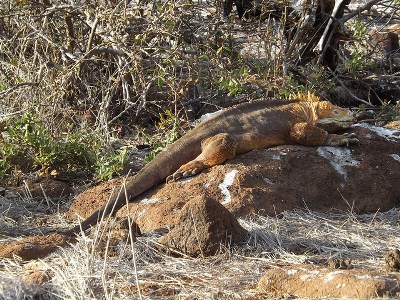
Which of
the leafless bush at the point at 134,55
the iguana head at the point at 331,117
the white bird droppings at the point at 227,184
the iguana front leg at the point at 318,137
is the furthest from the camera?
the leafless bush at the point at 134,55

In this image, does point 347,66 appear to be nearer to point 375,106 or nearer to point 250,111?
point 375,106

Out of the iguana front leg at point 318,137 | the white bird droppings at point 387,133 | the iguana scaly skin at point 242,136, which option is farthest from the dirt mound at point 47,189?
the white bird droppings at point 387,133

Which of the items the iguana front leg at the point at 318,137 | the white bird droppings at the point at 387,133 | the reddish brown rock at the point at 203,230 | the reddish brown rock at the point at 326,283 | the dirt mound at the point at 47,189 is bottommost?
the dirt mound at the point at 47,189

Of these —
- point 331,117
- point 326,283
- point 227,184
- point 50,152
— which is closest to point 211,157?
point 227,184

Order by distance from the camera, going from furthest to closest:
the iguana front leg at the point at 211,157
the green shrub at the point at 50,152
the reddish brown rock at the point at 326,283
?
the green shrub at the point at 50,152 → the iguana front leg at the point at 211,157 → the reddish brown rock at the point at 326,283

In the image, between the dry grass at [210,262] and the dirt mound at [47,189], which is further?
the dirt mound at [47,189]

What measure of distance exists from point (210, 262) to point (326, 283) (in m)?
1.25

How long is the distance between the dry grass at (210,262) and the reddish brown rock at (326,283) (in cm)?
18

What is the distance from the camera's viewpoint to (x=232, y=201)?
6418 mm

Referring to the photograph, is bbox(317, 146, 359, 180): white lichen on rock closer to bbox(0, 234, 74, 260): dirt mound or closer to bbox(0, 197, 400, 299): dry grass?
bbox(0, 197, 400, 299): dry grass

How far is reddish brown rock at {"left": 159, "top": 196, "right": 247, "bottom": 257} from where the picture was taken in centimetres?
520

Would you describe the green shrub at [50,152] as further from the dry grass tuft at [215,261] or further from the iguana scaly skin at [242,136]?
the dry grass tuft at [215,261]

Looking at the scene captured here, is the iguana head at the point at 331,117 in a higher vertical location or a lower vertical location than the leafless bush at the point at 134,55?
lower

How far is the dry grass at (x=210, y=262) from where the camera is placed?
13.7 feet
